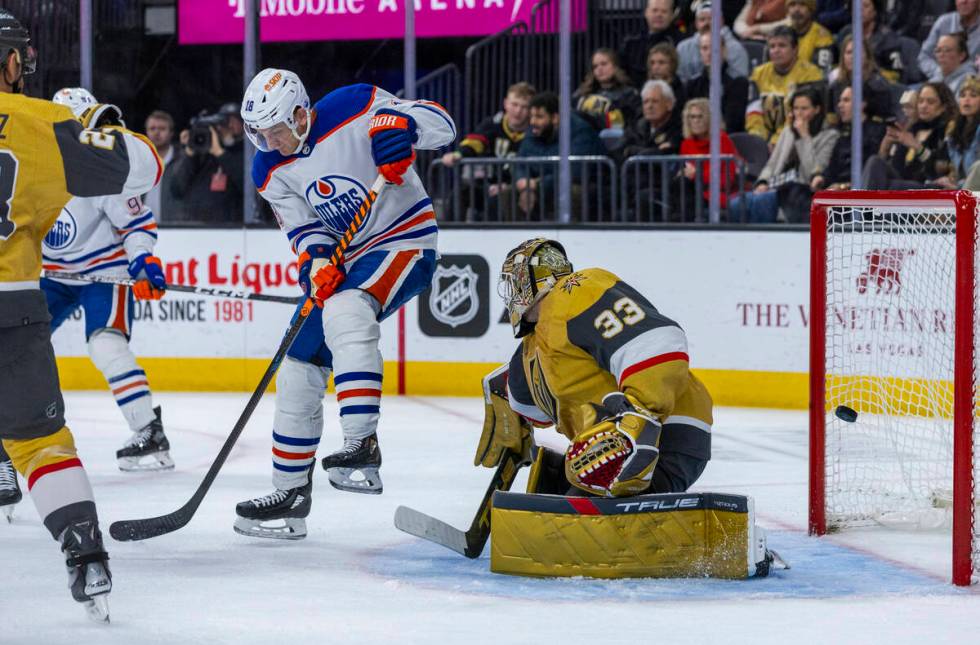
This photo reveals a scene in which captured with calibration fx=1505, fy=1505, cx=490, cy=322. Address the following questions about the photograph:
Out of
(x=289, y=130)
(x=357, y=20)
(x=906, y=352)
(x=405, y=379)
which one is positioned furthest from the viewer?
(x=357, y=20)

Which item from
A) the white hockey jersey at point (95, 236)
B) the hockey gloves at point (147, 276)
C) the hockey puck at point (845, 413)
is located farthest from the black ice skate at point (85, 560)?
the white hockey jersey at point (95, 236)

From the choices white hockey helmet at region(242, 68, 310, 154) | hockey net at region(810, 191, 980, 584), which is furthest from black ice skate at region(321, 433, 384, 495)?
hockey net at region(810, 191, 980, 584)

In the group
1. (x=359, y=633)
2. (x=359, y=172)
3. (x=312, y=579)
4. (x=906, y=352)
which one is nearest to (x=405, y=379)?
(x=906, y=352)

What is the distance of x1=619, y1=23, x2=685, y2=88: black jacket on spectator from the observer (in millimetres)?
6781

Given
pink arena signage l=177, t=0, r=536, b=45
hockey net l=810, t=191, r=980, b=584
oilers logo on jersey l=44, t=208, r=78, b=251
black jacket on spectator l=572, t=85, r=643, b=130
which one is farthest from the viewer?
pink arena signage l=177, t=0, r=536, b=45

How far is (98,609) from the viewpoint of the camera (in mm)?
2537

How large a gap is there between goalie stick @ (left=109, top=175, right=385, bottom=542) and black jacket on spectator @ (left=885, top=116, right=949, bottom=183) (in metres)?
3.17

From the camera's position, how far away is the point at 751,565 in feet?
9.20

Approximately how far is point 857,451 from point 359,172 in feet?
5.48

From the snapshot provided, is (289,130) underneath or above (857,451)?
above

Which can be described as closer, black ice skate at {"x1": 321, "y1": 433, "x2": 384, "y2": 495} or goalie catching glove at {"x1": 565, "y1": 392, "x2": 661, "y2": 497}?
goalie catching glove at {"x1": 565, "y1": 392, "x2": 661, "y2": 497}

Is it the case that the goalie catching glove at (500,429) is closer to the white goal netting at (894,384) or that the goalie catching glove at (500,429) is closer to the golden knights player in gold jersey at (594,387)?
the golden knights player in gold jersey at (594,387)

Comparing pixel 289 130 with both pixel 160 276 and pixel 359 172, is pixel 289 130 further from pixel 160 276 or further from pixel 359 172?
pixel 160 276

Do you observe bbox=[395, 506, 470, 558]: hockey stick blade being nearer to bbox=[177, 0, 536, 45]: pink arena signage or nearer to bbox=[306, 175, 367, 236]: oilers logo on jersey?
bbox=[306, 175, 367, 236]: oilers logo on jersey
